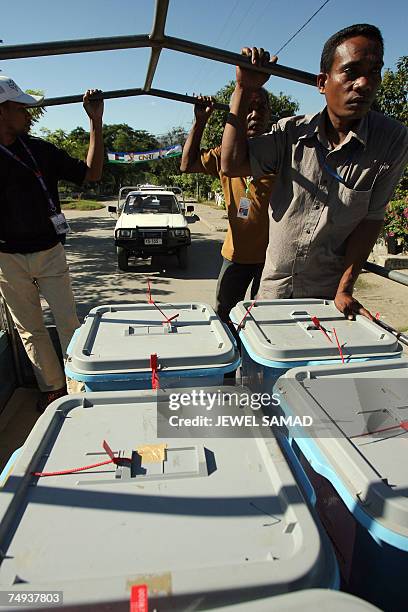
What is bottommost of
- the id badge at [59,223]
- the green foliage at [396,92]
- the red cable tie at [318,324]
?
the red cable tie at [318,324]

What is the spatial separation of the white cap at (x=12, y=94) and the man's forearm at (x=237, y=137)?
112cm

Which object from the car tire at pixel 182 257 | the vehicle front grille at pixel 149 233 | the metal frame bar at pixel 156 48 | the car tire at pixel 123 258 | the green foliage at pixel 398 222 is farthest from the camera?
the car tire at pixel 182 257

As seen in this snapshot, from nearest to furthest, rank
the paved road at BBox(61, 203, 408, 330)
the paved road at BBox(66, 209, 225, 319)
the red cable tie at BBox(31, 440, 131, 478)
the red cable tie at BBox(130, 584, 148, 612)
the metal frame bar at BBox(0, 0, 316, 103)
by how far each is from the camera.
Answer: the red cable tie at BBox(130, 584, 148, 612), the red cable tie at BBox(31, 440, 131, 478), the metal frame bar at BBox(0, 0, 316, 103), the paved road at BBox(61, 203, 408, 330), the paved road at BBox(66, 209, 225, 319)

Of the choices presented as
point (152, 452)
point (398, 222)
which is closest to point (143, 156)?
point (398, 222)

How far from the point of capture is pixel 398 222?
25.4 feet

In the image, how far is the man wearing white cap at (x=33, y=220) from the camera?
7.95 ft

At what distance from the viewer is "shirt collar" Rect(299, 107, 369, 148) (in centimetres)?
173

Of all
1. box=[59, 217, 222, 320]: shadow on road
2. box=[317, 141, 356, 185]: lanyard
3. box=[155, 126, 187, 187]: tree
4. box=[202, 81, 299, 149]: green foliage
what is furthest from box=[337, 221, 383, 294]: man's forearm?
box=[155, 126, 187, 187]: tree

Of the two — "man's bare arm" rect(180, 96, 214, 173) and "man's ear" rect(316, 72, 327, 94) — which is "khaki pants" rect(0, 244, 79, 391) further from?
"man's ear" rect(316, 72, 327, 94)

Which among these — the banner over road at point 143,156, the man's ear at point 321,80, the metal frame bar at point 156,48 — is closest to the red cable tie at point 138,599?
the metal frame bar at point 156,48

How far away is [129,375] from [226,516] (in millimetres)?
707

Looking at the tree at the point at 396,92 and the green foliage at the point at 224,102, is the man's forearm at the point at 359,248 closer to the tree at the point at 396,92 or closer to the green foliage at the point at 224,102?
the tree at the point at 396,92

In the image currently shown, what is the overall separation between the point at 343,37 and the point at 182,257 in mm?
7088

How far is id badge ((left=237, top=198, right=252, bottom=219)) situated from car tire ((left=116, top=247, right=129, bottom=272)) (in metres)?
5.96
